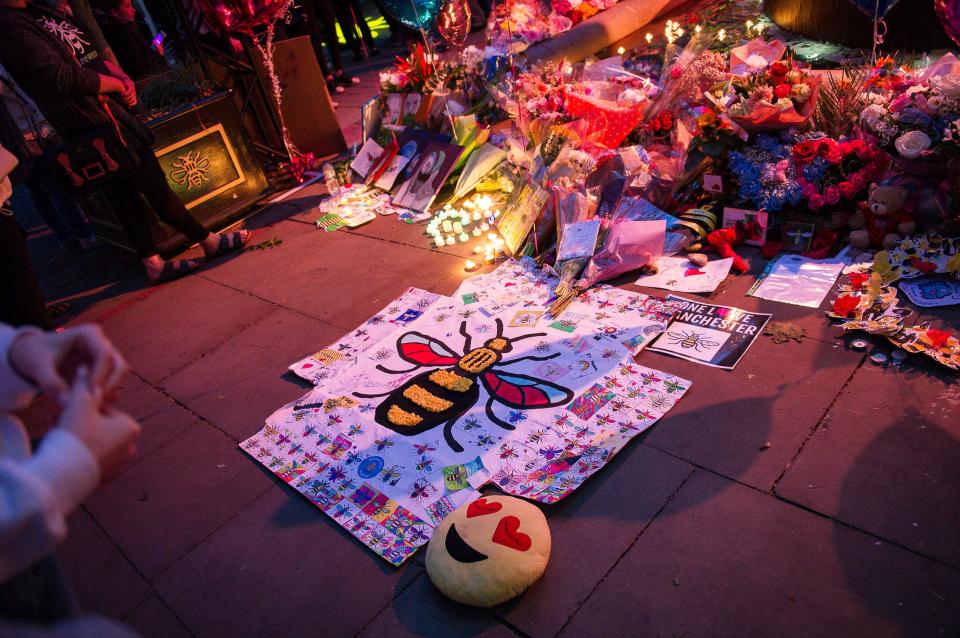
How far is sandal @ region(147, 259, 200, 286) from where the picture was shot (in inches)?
177

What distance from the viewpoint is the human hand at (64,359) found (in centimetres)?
102

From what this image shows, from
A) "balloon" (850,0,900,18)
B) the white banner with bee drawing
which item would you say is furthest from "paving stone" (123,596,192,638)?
"balloon" (850,0,900,18)

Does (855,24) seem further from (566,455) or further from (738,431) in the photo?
(566,455)

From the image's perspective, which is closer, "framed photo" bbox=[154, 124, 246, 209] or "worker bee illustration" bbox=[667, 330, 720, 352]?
"worker bee illustration" bbox=[667, 330, 720, 352]

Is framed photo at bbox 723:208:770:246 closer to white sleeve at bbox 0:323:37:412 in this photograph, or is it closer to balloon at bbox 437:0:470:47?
balloon at bbox 437:0:470:47

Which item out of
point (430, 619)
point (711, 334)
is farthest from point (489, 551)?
point (711, 334)

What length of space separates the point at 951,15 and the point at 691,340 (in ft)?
5.11

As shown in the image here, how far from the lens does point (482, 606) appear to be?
1855 millimetres

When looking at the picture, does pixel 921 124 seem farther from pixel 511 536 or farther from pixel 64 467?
pixel 64 467

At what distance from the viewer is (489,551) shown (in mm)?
1870

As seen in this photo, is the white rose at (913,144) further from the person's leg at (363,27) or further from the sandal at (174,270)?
the person's leg at (363,27)

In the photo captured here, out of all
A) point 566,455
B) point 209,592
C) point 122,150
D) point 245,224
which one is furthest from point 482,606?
point 245,224

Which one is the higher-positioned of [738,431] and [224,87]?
[224,87]

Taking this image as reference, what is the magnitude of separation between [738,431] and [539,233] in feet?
5.91
